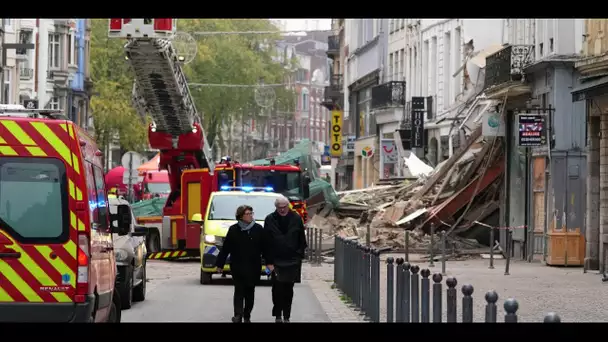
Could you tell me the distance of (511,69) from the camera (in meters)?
39.1

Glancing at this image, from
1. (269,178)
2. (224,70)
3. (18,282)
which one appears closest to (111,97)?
(224,70)

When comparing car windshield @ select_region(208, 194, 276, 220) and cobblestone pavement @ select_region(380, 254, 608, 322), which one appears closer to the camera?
cobblestone pavement @ select_region(380, 254, 608, 322)

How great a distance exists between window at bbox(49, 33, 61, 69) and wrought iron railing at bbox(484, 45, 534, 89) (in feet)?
148

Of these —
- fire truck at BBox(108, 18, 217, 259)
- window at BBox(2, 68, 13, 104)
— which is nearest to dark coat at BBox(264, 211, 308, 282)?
fire truck at BBox(108, 18, 217, 259)

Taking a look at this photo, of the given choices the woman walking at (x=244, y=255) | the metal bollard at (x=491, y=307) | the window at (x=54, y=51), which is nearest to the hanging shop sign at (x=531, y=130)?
the woman walking at (x=244, y=255)

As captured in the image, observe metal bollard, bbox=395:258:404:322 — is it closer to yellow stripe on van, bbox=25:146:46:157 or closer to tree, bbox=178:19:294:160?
yellow stripe on van, bbox=25:146:46:157

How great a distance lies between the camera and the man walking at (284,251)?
63.1 ft

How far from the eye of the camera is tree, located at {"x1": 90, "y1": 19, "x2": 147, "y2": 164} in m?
83.4

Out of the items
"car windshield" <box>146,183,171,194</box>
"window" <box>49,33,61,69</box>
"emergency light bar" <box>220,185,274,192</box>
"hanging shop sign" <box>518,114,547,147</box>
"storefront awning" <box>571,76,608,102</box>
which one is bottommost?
"emergency light bar" <box>220,185,274,192</box>

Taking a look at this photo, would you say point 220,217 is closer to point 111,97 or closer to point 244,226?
point 244,226

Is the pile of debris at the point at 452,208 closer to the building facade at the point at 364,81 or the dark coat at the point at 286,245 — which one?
the dark coat at the point at 286,245

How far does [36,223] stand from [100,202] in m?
1.58

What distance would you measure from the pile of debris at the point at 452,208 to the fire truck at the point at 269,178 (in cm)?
396
